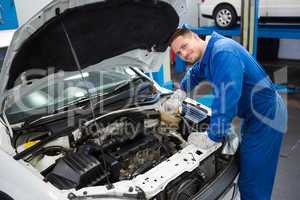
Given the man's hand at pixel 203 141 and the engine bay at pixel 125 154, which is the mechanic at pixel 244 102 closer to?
the man's hand at pixel 203 141

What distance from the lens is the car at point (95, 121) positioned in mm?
1466

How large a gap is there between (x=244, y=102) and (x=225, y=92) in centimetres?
36

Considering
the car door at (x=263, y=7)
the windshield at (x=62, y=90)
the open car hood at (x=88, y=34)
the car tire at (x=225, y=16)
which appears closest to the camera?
the open car hood at (x=88, y=34)

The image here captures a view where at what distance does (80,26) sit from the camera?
161cm

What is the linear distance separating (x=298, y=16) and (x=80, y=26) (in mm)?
5134

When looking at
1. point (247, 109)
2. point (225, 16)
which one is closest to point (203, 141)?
point (247, 109)

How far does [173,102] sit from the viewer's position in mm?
2320

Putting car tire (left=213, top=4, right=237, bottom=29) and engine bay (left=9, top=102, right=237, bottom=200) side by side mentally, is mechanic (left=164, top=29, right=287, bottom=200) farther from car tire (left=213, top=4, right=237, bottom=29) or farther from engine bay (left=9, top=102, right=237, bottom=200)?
car tire (left=213, top=4, right=237, bottom=29)

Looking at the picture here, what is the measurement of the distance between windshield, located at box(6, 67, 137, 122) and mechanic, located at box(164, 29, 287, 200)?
62 cm

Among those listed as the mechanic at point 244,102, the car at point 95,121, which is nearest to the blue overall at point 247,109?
the mechanic at point 244,102

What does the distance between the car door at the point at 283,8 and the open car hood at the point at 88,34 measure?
446cm

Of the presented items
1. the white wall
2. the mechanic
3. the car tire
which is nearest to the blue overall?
the mechanic

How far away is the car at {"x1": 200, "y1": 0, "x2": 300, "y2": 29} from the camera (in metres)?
5.53

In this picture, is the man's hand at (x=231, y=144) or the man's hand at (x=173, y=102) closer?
the man's hand at (x=231, y=144)
